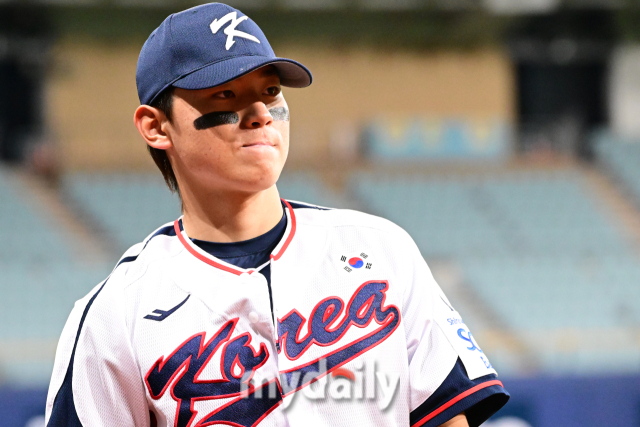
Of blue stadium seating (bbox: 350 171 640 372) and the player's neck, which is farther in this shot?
blue stadium seating (bbox: 350 171 640 372)

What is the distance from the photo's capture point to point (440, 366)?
53.2 inches

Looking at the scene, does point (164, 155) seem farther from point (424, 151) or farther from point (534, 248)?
point (424, 151)

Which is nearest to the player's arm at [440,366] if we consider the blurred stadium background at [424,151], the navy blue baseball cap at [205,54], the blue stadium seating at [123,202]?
the navy blue baseball cap at [205,54]

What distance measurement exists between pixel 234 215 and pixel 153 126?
0.23m

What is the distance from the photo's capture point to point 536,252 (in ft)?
37.0

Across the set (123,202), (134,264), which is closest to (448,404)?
(134,264)

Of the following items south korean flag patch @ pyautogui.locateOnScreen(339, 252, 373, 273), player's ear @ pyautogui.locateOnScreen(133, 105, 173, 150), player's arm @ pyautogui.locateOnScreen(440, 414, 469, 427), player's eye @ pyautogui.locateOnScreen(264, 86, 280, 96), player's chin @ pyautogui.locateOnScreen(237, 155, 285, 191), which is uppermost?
player's eye @ pyautogui.locateOnScreen(264, 86, 280, 96)

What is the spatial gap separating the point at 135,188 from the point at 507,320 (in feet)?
19.5

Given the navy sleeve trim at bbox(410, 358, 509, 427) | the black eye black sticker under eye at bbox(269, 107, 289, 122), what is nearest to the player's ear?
the black eye black sticker under eye at bbox(269, 107, 289, 122)

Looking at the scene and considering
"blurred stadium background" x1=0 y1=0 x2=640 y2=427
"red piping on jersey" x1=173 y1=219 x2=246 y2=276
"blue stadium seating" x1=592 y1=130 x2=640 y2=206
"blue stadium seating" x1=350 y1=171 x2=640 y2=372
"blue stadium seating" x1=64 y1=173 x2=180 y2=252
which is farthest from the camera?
"blue stadium seating" x1=592 y1=130 x2=640 y2=206

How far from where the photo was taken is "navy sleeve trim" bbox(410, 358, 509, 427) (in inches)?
52.2

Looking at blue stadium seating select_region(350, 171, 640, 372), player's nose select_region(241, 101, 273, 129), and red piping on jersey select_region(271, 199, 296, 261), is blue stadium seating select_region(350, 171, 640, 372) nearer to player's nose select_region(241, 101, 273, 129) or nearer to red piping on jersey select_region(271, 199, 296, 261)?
red piping on jersey select_region(271, 199, 296, 261)

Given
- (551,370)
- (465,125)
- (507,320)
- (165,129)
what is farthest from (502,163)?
(165,129)

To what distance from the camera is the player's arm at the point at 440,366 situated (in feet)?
4.38
